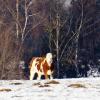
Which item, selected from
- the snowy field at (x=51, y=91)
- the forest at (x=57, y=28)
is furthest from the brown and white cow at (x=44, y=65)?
the forest at (x=57, y=28)

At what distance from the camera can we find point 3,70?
19188 millimetres

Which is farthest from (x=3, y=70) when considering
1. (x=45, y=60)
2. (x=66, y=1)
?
(x=66, y=1)

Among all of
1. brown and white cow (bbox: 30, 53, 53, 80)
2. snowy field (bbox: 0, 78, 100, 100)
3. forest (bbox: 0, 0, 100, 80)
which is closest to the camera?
snowy field (bbox: 0, 78, 100, 100)

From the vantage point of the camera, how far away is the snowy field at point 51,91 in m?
8.12

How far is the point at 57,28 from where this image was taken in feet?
97.4

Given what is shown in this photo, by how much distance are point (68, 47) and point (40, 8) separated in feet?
10.7

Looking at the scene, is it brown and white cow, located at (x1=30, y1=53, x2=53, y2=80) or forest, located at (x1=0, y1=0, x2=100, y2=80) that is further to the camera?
forest, located at (x1=0, y1=0, x2=100, y2=80)

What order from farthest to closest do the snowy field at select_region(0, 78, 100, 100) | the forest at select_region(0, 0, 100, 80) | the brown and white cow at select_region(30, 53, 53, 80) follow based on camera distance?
the forest at select_region(0, 0, 100, 80)
the brown and white cow at select_region(30, 53, 53, 80)
the snowy field at select_region(0, 78, 100, 100)

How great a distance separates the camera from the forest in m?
29.8

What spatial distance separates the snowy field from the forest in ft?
57.1

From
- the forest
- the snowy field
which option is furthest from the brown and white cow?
the forest

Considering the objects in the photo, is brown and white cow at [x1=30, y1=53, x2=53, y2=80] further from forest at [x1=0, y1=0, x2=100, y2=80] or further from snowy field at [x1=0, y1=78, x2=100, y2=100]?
forest at [x1=0, y1=0, x2=100, y2=80]

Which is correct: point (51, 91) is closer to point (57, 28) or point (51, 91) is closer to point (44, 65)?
point (44, 65)

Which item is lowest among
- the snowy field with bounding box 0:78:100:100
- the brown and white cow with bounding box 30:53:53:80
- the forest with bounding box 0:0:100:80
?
the snowy field with bounding box 0:78:100:100
